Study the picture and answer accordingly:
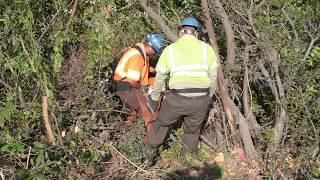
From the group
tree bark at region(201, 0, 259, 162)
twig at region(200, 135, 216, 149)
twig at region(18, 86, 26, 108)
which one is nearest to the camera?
twig at region(18, 86, 26, 108)

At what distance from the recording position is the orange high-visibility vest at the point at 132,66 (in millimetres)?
6688

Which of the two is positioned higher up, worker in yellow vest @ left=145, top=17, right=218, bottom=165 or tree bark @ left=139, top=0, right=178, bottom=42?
tree bark @ left=139, top=0, right=178, bottom=42

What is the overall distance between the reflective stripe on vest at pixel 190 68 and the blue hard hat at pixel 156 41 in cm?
74

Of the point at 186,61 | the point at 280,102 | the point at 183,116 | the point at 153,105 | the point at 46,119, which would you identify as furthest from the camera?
the point at 153,105

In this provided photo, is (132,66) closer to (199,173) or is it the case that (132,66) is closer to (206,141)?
(206,141)

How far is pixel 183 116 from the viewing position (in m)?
6.40

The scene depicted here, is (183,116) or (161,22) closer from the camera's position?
(183,116)

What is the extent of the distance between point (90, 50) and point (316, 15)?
2.73 metres

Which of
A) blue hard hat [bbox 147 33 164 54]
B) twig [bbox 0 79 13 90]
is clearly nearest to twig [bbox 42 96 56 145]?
twig [bbox 0 79 13 90]

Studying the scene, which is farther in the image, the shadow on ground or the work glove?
the work glove

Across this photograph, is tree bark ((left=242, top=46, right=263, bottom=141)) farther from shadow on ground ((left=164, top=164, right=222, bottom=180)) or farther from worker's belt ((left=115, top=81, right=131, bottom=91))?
worker's belt ((left=115, top=81, right=131, bottom=91))

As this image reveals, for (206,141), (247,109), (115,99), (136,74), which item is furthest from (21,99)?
(247,109)

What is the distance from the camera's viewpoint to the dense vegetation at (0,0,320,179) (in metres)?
5.62

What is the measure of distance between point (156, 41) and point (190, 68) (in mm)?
887
